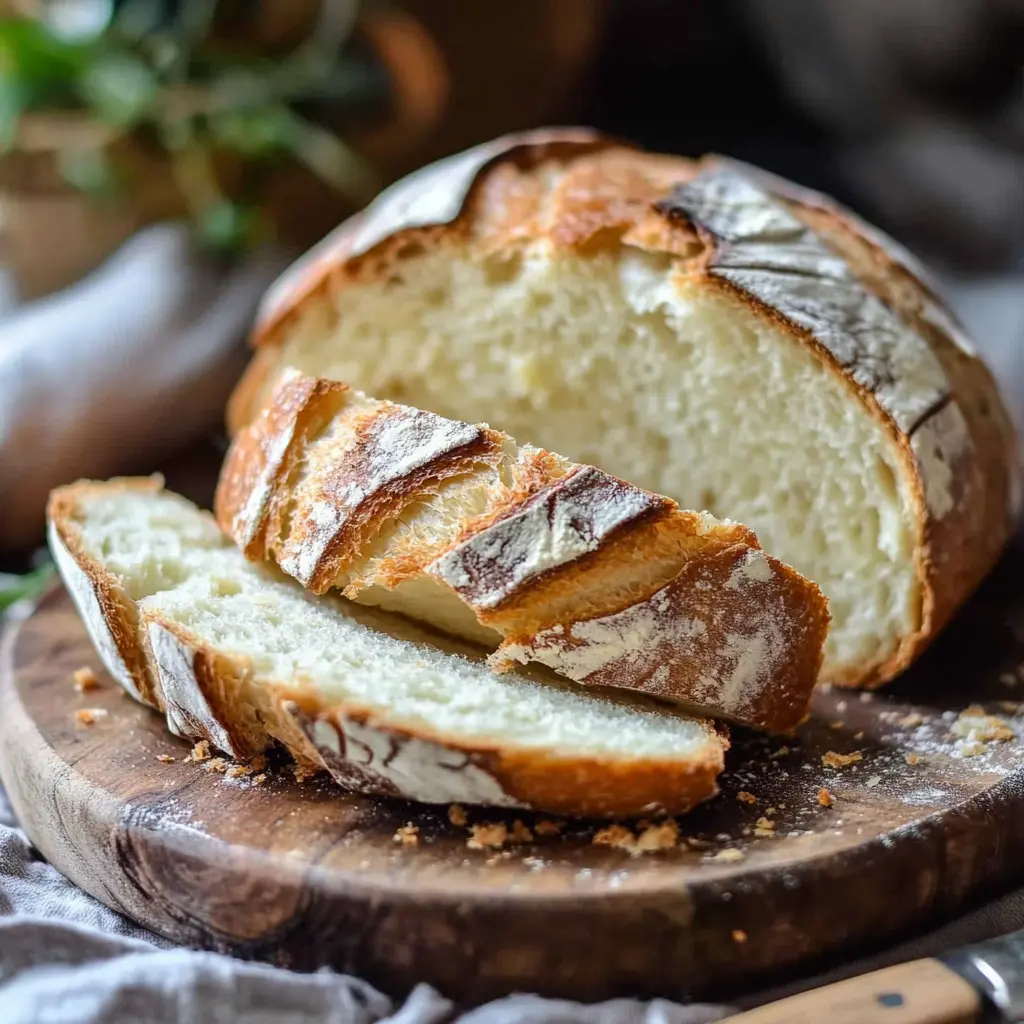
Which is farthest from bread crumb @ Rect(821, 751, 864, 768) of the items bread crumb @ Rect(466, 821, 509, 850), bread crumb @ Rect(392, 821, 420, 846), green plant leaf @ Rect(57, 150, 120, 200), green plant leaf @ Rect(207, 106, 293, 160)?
green plant leaf @ Rect(57, 150, 120, 200)

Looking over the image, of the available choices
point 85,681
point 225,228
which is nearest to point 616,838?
point 85,681

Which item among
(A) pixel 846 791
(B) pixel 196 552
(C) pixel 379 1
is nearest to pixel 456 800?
(A) pixel 846 791

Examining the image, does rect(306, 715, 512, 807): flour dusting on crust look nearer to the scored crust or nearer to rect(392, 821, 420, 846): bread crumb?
rect(392, 821, 420, 846): bread crumb

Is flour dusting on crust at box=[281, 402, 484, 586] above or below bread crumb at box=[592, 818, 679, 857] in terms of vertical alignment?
above

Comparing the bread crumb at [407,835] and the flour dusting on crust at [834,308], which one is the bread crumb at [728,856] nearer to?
the bread crumb at [407,835]

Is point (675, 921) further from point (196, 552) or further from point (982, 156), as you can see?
point (982, 156)

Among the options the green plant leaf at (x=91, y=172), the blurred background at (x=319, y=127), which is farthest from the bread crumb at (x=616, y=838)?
the green plant leaf at (x=91, y=172)

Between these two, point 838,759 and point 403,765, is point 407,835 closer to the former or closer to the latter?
point 403,765
